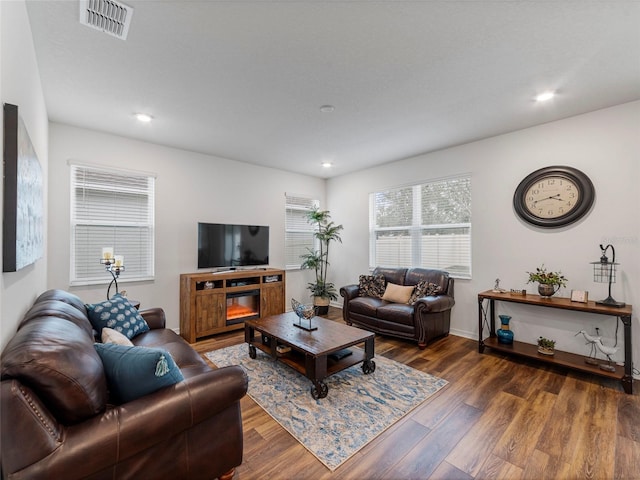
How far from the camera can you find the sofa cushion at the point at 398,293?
Result: 396 cm

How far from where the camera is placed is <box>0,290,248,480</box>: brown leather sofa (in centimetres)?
99

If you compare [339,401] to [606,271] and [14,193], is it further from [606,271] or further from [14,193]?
[606,271]

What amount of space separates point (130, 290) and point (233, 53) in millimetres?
3181

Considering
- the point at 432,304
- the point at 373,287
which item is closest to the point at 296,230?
the point at 373,287

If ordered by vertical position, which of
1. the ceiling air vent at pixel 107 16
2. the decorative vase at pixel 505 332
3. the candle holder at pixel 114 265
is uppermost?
the ceiling air vent at pixel 107 16

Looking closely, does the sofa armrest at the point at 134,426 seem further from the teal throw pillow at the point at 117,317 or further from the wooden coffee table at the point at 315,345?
the teal throw pillow at the point at 117,317

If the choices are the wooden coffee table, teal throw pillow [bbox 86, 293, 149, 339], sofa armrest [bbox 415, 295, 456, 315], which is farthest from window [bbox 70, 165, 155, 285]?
sofa armrest [bbox 415, 295, 456, 315]

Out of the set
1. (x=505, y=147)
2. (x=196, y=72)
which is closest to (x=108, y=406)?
(x=196, y=72)

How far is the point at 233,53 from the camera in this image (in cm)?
207

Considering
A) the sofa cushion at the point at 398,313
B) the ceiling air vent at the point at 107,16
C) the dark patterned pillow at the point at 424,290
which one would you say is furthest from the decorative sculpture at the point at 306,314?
the ceiling air vent at the point at 107,16

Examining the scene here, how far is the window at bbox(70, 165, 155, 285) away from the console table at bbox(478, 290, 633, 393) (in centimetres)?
434

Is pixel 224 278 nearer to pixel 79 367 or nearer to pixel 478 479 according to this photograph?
pixel 79 367

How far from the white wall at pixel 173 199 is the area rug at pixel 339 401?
5.22 ft

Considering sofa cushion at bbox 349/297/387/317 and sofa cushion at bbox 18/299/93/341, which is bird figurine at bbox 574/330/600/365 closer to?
sofa cushion at bbox 349/297/387/317
